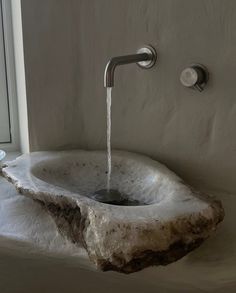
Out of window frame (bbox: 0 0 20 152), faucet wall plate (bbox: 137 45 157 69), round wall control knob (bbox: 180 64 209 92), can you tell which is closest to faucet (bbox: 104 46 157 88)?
faucet wall plate (bbox: 137 45 157 69)

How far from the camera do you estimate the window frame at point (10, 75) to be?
1383 millimetres

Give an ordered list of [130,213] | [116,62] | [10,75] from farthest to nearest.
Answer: [10,75] → [116,62] → [130,213]

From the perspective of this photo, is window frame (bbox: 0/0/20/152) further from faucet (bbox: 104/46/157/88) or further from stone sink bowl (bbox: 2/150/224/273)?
faucet (bbox: 104/46/157/88)

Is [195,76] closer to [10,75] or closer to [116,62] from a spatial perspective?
[116,62]

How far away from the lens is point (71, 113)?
1.33m

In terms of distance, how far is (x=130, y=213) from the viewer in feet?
2.83

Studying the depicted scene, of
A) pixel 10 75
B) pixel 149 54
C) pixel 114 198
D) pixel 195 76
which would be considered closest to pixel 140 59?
pixel 149 54

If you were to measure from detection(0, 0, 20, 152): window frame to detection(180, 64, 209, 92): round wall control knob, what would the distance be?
0.63 metres

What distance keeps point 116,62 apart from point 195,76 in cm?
20

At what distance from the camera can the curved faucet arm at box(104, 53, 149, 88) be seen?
103 cm

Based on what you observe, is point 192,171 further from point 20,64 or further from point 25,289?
point 20,64

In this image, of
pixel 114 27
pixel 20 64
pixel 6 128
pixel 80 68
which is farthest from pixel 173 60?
pixel 6 128

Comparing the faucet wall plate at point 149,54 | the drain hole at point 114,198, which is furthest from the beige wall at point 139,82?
the drain hole at point 114,198

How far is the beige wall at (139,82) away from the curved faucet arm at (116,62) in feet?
0.17
